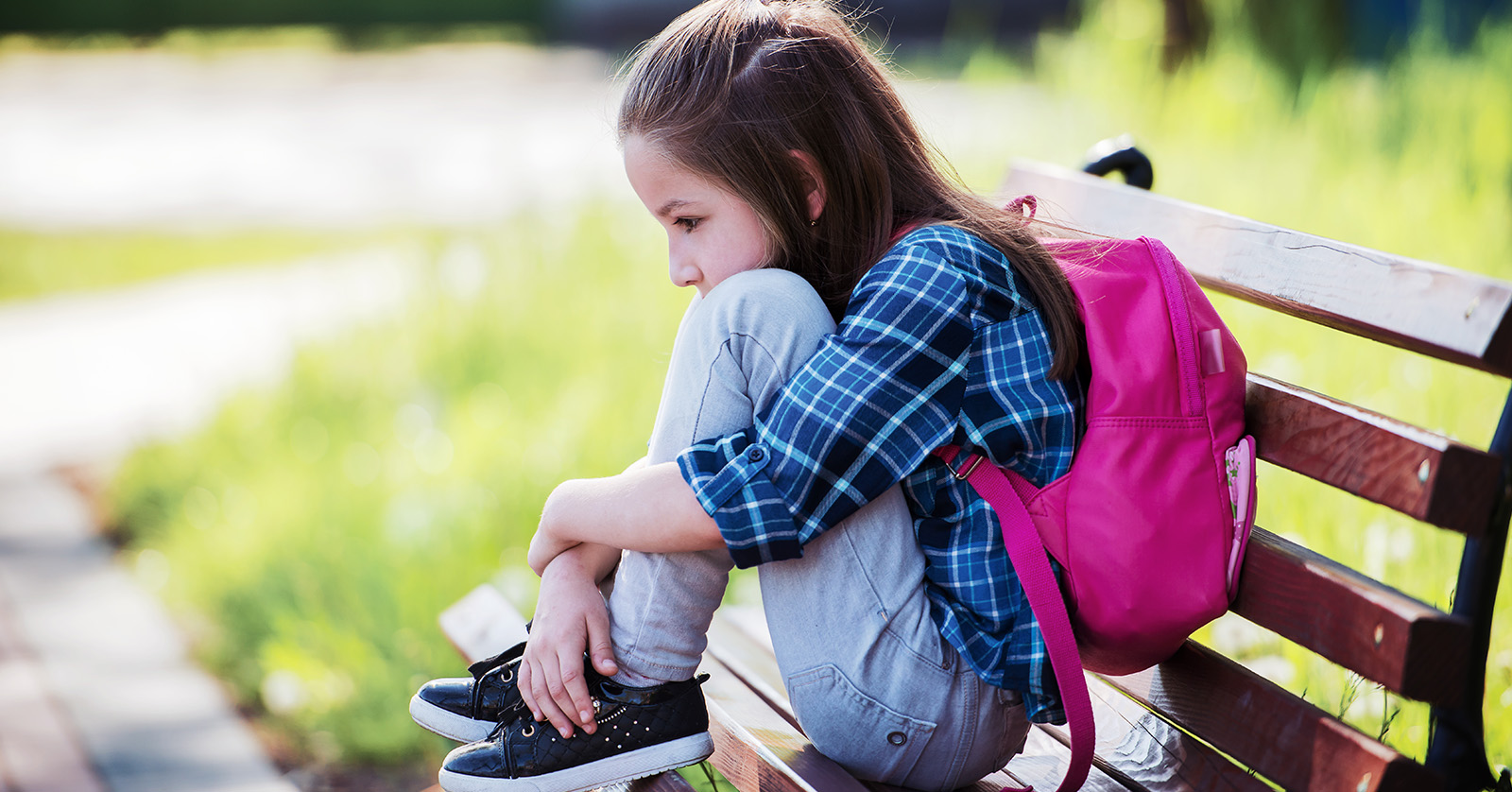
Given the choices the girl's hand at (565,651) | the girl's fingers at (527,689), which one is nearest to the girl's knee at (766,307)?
the girl's hand at (565,651)

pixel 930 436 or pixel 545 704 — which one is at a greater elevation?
pixel 545 704

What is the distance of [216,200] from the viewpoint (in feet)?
22.9

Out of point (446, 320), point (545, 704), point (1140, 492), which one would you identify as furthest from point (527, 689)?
point (446, 320)

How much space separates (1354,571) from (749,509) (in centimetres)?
65

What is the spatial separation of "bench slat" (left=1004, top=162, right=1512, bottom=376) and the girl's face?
2.05 feet

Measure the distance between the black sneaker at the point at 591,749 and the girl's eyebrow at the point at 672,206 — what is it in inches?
23.1

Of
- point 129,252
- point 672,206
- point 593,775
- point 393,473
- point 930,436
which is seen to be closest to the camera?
point 930,436

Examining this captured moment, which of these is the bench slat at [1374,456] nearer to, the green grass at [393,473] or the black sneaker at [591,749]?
the black sneaker at [591,749]

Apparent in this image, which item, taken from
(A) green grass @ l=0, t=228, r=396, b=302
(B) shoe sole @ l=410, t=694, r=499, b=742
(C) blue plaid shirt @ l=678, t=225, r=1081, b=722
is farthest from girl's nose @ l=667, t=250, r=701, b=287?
(A) green grass @ l=0, t=228, r=396, b=302

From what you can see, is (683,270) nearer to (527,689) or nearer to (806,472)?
(806,472)

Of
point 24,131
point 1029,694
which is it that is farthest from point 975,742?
point 24,131

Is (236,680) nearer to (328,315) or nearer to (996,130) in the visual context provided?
(328,315)

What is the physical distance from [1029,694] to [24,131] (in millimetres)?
9136

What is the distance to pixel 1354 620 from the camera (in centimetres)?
128
